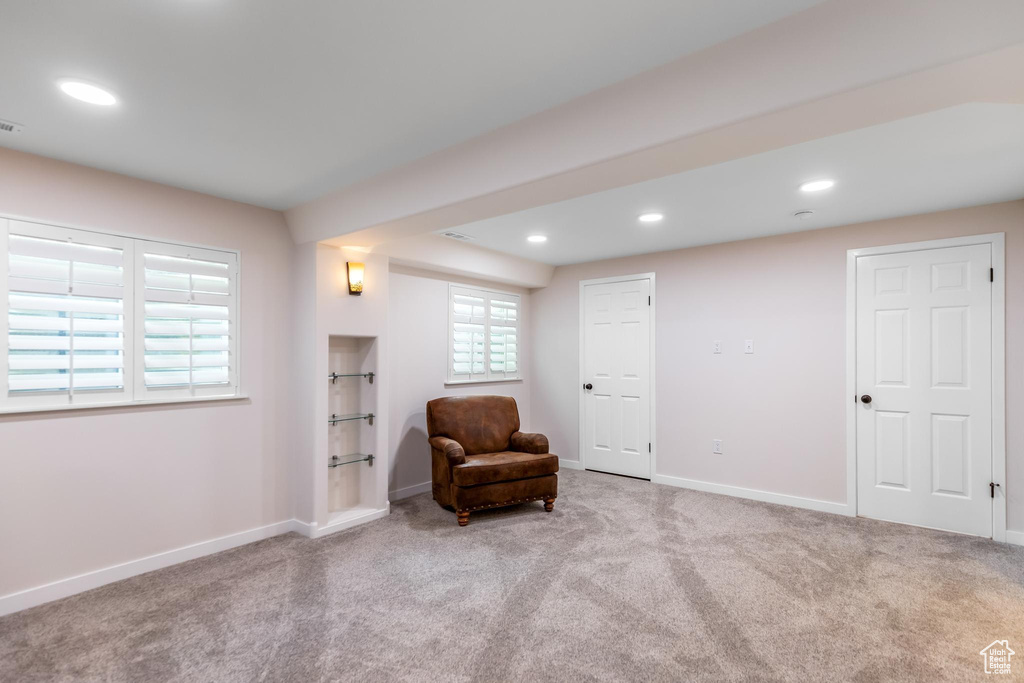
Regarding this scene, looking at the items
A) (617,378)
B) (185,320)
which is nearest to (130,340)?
(185,320)

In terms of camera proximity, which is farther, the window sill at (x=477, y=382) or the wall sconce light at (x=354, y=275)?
the window sill at (x=477, y=382)

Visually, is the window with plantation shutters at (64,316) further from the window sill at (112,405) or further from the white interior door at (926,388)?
the white interior door at (926,388)

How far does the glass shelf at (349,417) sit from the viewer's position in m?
3.75

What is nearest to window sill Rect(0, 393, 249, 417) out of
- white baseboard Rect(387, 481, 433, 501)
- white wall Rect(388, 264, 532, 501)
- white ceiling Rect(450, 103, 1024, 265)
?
white wall Rect(388, 264, 532, 501)

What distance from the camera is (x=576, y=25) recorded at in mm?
1552

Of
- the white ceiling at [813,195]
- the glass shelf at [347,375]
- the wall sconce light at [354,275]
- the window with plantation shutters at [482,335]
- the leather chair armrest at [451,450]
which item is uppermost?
the white ceiling at [813,195]

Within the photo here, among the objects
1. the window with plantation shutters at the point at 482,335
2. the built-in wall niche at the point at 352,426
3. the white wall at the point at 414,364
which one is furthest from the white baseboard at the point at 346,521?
the window with plantation shutters at the point at 482,335

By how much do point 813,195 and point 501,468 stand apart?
2.88m

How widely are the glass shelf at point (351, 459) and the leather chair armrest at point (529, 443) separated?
1.30 metres

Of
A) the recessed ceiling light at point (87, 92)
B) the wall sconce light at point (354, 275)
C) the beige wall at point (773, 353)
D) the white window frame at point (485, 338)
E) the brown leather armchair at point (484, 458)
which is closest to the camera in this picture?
the recessed ceiling light at point (87, 92)

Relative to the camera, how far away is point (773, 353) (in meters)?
4.22

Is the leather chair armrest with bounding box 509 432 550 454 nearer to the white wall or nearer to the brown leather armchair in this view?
the brown leather armchair

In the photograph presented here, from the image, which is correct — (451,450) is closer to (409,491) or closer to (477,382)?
(409,491)

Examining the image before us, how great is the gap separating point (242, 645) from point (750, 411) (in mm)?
4047
